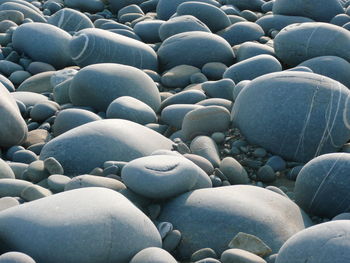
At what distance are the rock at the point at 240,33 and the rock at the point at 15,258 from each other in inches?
195

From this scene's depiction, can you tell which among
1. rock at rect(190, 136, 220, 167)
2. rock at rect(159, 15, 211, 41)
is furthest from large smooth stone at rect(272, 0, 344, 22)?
rock at rect(190, 136, 220, 167)

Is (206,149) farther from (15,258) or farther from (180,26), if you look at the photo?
(180,26)

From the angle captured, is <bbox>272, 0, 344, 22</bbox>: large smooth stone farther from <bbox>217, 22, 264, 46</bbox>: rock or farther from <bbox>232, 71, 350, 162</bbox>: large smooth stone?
<bbox>232, 71, 350, 162</bbox>: large smooth stone

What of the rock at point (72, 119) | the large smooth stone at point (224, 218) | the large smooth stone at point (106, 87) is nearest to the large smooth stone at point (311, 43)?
the large smooth stone at point (106, 87)

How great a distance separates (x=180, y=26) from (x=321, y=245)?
4.70 meters

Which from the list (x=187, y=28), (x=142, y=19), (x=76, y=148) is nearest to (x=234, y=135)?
(x=76, y=148)

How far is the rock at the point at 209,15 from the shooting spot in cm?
745

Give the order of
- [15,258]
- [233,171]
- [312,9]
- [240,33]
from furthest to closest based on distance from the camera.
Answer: [312,9] < [240,33] < [233,171] < [15,258]

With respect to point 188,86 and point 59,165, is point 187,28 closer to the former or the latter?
point 188,86

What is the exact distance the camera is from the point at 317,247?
255 centimetres

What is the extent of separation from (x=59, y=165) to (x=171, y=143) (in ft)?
2.64

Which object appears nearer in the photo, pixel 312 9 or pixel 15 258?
pixel 15 258

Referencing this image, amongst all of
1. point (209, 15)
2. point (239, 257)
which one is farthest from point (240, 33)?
point (239, 257)

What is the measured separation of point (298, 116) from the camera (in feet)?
14.4
